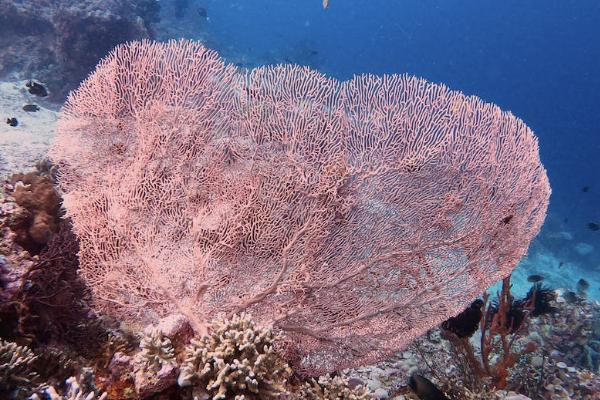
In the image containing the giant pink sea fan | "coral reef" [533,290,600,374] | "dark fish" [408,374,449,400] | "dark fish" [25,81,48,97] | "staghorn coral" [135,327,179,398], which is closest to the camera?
"staghorn coral" [135,327,179,398]

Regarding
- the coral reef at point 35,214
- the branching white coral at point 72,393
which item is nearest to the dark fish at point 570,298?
the branching white coral at point 72,393

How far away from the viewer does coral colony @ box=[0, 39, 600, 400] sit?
12.0 ft

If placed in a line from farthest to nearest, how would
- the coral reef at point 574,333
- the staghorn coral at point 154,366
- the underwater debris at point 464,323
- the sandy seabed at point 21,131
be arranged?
the coral reef at point 574,333 < the sandy seabed at point 21,131 < the underwater debris at point 464,323 < the staghorn coral at point 154,366

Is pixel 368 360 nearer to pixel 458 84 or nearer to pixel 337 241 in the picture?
pixel 337 241

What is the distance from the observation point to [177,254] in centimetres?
372

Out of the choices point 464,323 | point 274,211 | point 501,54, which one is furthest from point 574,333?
point 501,54

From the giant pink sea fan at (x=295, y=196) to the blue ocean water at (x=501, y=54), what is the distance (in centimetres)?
2450

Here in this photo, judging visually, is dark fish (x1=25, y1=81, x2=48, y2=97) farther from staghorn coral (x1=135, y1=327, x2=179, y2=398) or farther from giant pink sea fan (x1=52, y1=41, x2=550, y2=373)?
staghorn coral (x1=135, y1=327, x2=179, y2=398)

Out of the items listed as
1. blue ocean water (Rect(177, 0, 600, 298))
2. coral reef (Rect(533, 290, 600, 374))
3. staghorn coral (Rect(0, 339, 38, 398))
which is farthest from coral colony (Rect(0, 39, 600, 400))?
blue ocean water (Rect(177, 0, 600, 298))

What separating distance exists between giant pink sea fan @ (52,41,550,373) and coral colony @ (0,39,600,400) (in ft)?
0.05

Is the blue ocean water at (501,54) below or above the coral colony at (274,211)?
above

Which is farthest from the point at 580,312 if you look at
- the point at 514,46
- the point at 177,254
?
the point at 514,46

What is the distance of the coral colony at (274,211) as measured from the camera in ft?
12.0

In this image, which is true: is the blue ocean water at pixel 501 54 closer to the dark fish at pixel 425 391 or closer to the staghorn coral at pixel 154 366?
the dark fish at pixel 425 391
